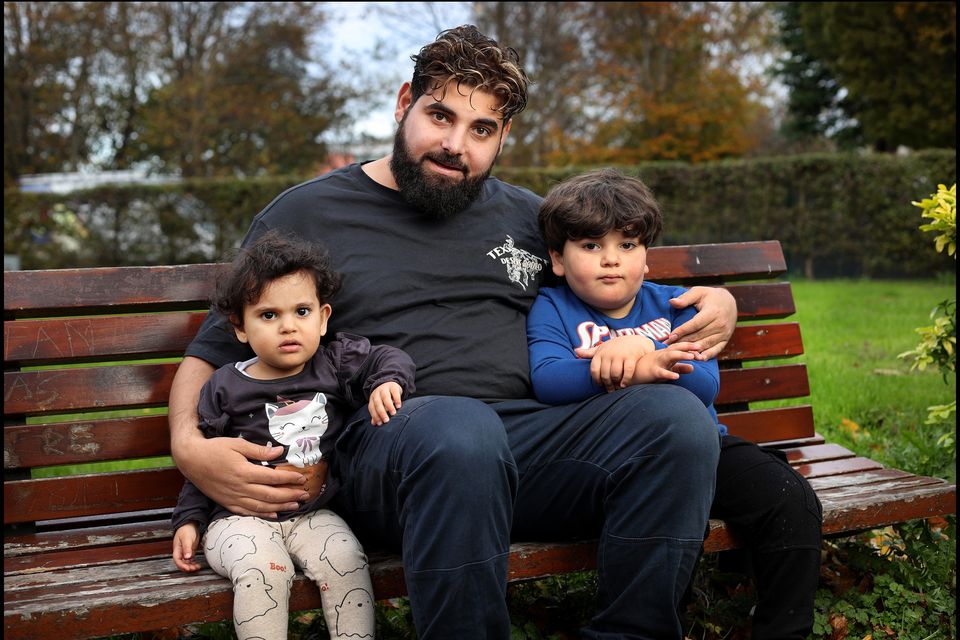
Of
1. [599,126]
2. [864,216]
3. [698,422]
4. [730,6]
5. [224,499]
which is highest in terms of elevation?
[730,6]

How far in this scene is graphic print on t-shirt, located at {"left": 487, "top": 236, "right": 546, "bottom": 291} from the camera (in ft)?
10.1

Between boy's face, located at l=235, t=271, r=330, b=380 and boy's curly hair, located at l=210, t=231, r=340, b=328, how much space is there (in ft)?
0.08

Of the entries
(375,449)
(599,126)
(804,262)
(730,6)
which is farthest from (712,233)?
(375,449)

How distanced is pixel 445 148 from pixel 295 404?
939mm

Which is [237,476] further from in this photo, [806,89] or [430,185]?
[806,89]

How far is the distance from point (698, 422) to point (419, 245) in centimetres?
108

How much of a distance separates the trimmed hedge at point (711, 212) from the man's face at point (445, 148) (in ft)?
29.9

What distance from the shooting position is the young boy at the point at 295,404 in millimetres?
Result: 2355

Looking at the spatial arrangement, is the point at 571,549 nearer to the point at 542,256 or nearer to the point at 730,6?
the point at 542,256

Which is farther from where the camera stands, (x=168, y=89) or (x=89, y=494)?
(x=168, y=89)

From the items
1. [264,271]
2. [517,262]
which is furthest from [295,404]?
[517,262]

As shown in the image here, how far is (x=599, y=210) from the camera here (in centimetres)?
286

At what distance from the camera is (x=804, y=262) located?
13594 millimetres

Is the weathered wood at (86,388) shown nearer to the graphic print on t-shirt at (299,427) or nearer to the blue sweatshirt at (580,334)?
the graphic print on t-shirt at (299,427)
